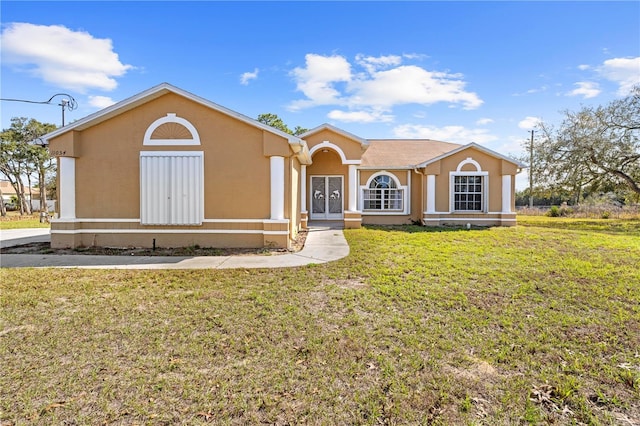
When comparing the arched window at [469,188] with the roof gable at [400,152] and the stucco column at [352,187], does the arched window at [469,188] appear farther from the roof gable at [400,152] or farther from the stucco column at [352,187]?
the stucco column at [352,187]

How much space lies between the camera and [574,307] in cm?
490

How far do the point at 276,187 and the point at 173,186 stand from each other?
300cm

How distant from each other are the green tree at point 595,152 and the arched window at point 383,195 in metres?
13.4

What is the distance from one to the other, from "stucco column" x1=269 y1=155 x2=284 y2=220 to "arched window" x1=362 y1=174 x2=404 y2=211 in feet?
28.0

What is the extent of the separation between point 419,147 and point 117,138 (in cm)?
1582

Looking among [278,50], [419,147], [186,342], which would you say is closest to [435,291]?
[186,342]

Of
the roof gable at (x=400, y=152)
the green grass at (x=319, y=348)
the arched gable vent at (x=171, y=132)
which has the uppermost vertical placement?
the roof gable at (x=400, y=152)

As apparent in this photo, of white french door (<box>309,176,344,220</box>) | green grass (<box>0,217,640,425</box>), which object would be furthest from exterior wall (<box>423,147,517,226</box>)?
green grass (<box>0,217,640,425</box>)

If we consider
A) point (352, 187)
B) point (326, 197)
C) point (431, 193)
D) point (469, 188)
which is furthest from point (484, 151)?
point (326, 197)

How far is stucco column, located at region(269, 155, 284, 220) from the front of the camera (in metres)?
9.59

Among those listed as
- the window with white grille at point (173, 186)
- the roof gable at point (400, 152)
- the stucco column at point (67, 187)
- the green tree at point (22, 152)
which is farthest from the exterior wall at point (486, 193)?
the green tree at point (22, 152)

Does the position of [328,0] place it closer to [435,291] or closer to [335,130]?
[335,130]

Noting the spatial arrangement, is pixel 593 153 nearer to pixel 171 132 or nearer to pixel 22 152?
pixel 171 132

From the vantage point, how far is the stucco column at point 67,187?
32.1 feet
